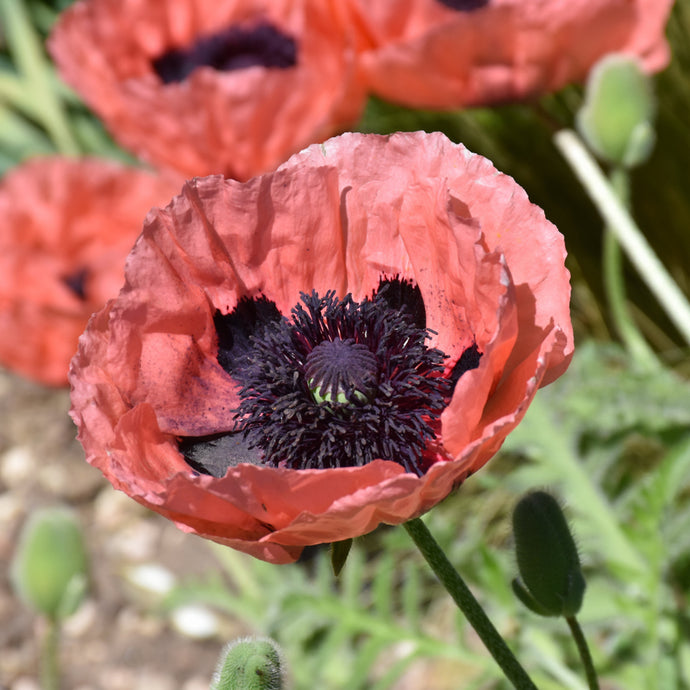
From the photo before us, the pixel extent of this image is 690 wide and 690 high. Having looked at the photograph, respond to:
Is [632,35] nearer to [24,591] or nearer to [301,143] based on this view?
[301,143]

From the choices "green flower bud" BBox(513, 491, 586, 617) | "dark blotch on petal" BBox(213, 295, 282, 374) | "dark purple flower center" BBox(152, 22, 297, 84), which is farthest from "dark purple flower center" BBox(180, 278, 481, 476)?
"dark purple flower center" BBox(152, 22, 297, 84)

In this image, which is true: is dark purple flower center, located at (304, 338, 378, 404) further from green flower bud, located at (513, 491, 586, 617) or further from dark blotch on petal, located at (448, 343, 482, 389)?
green flower bud, located at (513, 491, 586, 617)

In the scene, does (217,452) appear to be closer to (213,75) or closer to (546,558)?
(546,558)

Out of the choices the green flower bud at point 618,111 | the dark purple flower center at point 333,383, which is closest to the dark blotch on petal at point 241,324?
the dark purple flower center at point 333,383

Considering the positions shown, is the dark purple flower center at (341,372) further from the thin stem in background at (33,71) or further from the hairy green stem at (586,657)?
the thin stem in background at (33,71)

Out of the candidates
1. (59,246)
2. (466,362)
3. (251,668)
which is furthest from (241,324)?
(59,246)
